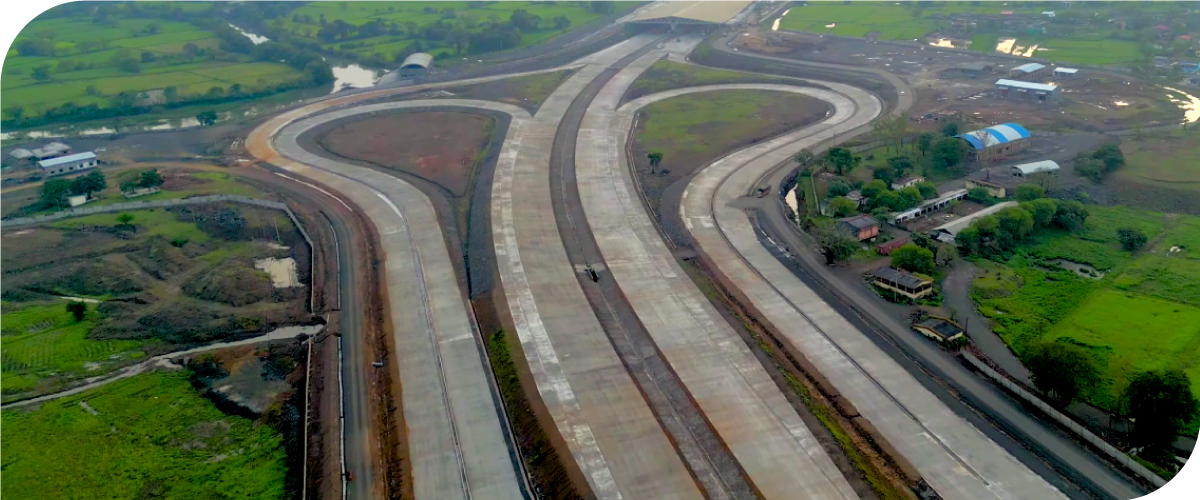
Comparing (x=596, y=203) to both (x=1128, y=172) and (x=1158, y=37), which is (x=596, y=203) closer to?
(x=1128, y=172)

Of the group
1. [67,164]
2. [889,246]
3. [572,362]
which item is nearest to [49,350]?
[572,362]

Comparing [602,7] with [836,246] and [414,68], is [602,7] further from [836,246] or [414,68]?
[836,246]

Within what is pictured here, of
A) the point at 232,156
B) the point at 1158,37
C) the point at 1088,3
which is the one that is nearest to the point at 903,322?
the point at 232,156

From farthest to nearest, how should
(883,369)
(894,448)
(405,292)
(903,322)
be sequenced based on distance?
(405,292) → (903,322) → (883,369) → (894,448)

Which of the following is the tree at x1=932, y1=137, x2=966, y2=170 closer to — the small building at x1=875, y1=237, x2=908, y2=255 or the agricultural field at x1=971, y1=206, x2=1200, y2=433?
the agricultural field at x1=971, y1=206, x2=1200, y2=433

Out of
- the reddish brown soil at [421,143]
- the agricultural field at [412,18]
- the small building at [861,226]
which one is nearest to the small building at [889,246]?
the small building at [861,226]

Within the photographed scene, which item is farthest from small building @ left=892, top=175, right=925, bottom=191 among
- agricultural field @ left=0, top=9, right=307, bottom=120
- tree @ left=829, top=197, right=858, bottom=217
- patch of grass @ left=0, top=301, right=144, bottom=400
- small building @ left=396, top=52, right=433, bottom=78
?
agricultural field @ left=0, top=9, right=307, bottom=120
